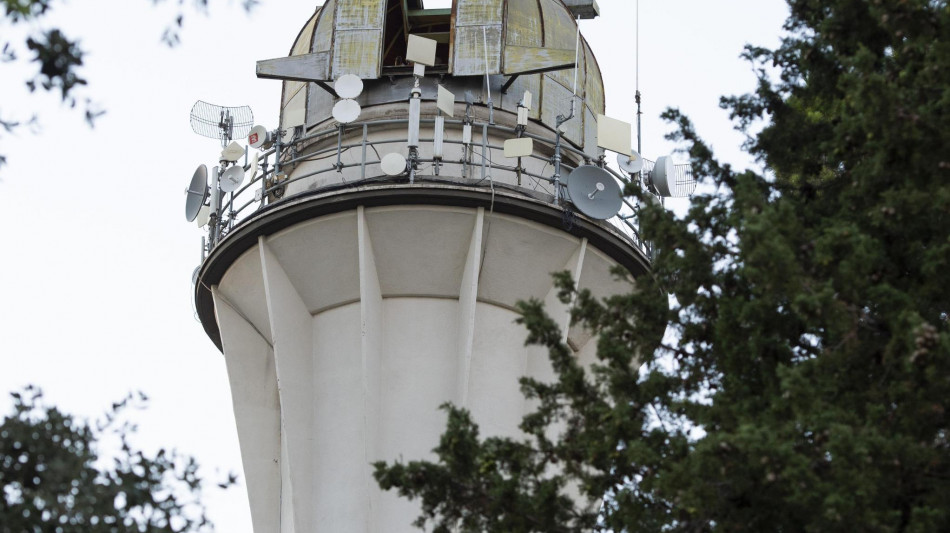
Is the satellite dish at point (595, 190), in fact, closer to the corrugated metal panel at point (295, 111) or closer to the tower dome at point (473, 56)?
the tower dome at point (473, 56)

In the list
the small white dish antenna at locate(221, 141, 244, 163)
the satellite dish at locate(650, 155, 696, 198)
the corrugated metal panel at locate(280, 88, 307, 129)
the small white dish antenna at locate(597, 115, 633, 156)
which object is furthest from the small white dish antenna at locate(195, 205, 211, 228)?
the satellite dish at locate(650, 155, 696, 198)

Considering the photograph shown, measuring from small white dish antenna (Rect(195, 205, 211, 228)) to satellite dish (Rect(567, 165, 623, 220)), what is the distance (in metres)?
5.61

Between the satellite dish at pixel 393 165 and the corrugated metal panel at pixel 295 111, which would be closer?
the satellite dish at pixel 393 165

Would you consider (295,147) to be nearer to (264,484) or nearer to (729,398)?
(264,484)

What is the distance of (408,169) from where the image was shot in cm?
2238

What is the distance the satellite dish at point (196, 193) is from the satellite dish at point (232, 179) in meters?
0.45

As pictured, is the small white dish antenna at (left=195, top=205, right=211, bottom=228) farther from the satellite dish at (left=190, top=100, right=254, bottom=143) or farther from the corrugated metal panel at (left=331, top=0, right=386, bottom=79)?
the corrugated metal panel at (left=331, top=0, right=386, bottom=79)

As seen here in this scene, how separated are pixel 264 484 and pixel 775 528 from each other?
37.2ft

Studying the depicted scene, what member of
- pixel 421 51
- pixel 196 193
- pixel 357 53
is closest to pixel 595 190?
pixel 421 51

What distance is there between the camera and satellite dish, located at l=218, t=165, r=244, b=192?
24.3m

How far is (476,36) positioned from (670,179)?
3.72m

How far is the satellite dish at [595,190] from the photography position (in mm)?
22609

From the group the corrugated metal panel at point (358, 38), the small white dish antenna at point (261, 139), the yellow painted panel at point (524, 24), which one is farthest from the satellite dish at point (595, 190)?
the small white dish antenna at point (261, 139)

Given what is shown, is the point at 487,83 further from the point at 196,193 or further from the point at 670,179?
the point at 196,193
